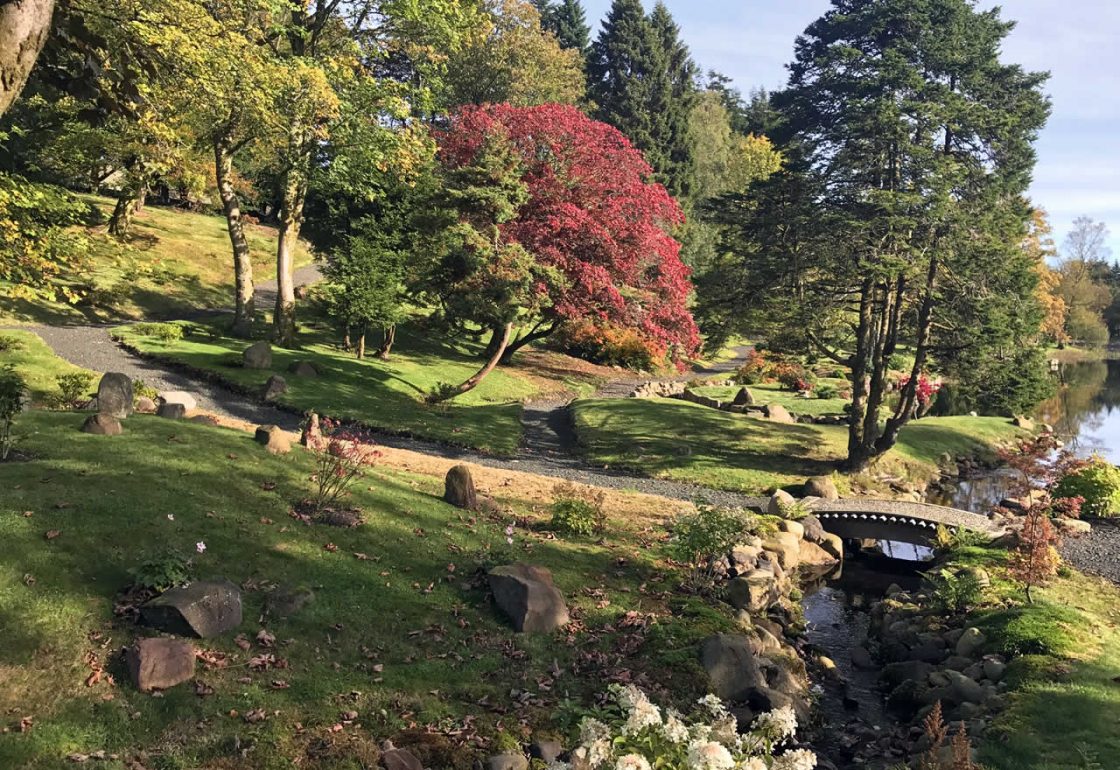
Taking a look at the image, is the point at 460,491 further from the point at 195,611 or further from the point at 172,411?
the point at 172,411

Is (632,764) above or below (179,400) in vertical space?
above

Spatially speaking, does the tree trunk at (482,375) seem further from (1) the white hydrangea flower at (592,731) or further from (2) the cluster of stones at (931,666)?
(1) the white hydrangea flower at (592,731)

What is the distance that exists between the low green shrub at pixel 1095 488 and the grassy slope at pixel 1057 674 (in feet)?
23.0

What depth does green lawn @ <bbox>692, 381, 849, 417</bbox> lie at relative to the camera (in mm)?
37844

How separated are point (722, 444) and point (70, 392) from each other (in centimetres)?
2147

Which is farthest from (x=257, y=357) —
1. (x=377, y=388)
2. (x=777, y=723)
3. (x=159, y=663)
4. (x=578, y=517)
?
(x=777, y=723)

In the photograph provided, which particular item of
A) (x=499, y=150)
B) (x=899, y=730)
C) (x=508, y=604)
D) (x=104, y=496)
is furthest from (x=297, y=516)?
(x=499, y=150)

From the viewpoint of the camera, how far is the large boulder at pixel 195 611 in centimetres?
880

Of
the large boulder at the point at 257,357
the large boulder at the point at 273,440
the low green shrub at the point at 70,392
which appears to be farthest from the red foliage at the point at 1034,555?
the large boulder at the point at 257,357

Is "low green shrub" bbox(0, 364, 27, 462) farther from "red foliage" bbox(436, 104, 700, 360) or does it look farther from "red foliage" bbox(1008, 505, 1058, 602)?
"red foliage" bbox(1008, 505, 1058, 602)

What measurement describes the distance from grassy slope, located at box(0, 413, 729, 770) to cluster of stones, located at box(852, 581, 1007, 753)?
353 cm

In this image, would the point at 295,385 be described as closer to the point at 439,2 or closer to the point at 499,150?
the point at 499,150

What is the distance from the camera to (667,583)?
1382cm

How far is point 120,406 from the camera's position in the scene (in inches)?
648
